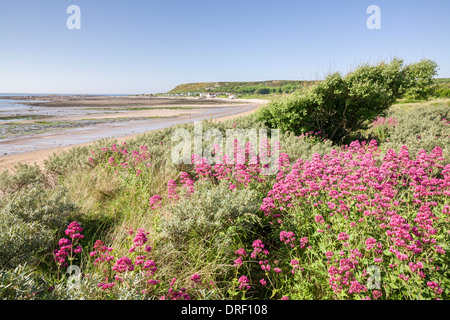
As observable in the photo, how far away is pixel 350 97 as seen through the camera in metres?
9.34

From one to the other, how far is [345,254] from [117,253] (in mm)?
2801

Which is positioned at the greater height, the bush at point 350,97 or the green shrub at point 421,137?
the bush at point 350,97

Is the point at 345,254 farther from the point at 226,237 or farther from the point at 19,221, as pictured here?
the point at 19,221

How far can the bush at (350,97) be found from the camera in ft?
29.4

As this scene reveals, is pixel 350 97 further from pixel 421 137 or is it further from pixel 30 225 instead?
pixel 30 225

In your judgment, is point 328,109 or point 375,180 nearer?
point 375,180

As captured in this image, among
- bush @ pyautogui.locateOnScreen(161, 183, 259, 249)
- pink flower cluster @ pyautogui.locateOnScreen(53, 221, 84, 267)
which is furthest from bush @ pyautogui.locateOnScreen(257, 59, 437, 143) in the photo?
pink flower cluster @ pyautogui.locateOnScreen(53, 221, 84, 267)

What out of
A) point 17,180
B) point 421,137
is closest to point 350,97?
point 421,137

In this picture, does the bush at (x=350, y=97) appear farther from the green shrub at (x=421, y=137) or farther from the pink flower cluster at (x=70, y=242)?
the pink flower cluster at (x=70, y=242)

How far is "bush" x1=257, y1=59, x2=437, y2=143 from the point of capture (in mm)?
8953

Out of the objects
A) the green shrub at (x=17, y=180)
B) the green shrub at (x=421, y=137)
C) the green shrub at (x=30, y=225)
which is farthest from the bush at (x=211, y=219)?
the green shrub at (x=17, y=180)

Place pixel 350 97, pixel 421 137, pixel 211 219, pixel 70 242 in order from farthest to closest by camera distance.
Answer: pixel 350 97, pixel 421 137, pixel 211 219, pixel 70 242
